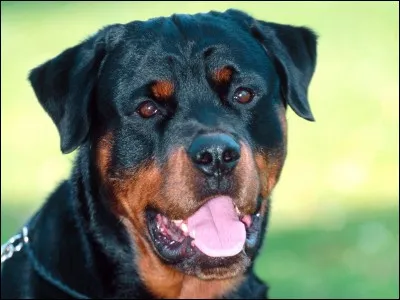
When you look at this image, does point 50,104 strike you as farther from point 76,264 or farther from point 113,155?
point 76,264

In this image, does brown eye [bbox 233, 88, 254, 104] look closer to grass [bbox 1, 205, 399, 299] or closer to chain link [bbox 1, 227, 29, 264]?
chain link [bbox 1, 227, 29, 264]

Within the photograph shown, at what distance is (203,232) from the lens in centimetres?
404

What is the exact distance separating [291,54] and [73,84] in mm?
957

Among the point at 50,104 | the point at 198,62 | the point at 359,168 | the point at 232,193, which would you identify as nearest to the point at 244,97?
the point at 198,62

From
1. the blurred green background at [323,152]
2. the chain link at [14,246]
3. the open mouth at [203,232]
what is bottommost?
the blurred green background at [323,152]

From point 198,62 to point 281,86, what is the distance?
1.40 feet

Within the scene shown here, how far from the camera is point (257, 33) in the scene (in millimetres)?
4402

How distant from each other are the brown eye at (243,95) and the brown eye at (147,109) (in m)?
0.33

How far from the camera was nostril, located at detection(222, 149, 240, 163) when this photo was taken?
379 centimetres

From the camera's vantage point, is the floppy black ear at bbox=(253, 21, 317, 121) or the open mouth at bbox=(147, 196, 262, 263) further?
the floppy black ear at bbox=(253, 21, 317, 121)

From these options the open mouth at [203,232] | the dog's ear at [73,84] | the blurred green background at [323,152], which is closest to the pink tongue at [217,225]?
the open mouth at [203,232]

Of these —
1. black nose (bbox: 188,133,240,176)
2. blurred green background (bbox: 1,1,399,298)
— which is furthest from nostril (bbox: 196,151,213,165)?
blurred green background (bbox: 1,1,399,298)

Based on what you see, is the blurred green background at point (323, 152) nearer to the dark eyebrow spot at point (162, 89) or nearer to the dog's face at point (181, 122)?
the dog's face at point (181, 122)

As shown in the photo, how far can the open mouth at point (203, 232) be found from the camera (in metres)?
4.00
